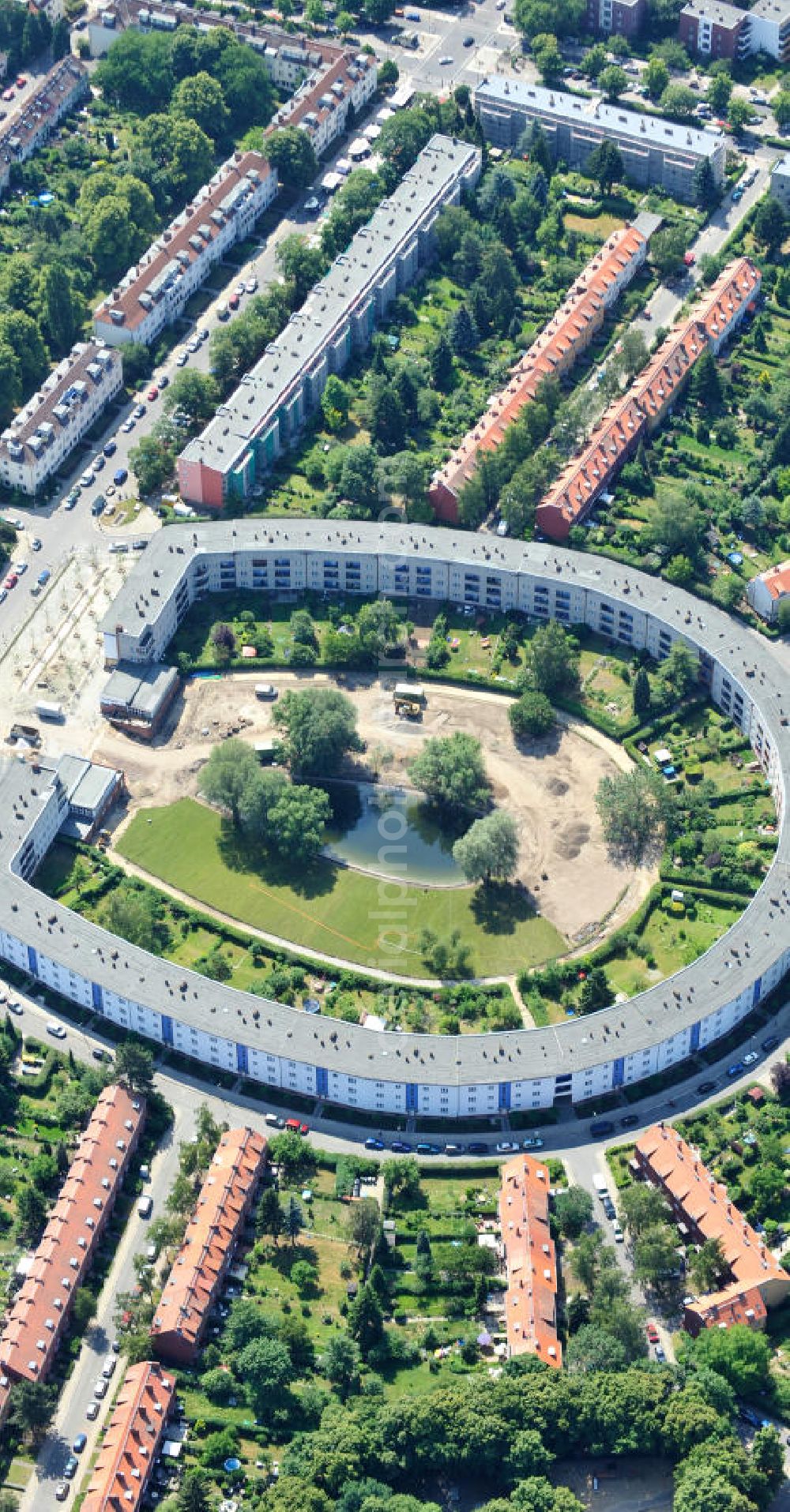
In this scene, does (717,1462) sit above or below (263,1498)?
above

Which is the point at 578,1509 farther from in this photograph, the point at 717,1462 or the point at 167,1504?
the point at 167,1504

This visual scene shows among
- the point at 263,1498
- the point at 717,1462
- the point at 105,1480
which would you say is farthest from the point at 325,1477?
the point at 717,1462

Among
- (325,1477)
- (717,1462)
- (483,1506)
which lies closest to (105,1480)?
(325,1477)

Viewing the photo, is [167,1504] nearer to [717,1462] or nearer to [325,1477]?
[325,1477]

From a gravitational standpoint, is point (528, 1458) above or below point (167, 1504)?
above

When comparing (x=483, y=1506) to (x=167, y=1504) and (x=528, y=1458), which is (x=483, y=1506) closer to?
(x=528, y=1458)

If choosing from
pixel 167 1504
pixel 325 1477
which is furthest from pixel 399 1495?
pixel 167 1504

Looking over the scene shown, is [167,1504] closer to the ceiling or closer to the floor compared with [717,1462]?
closer to the floor
